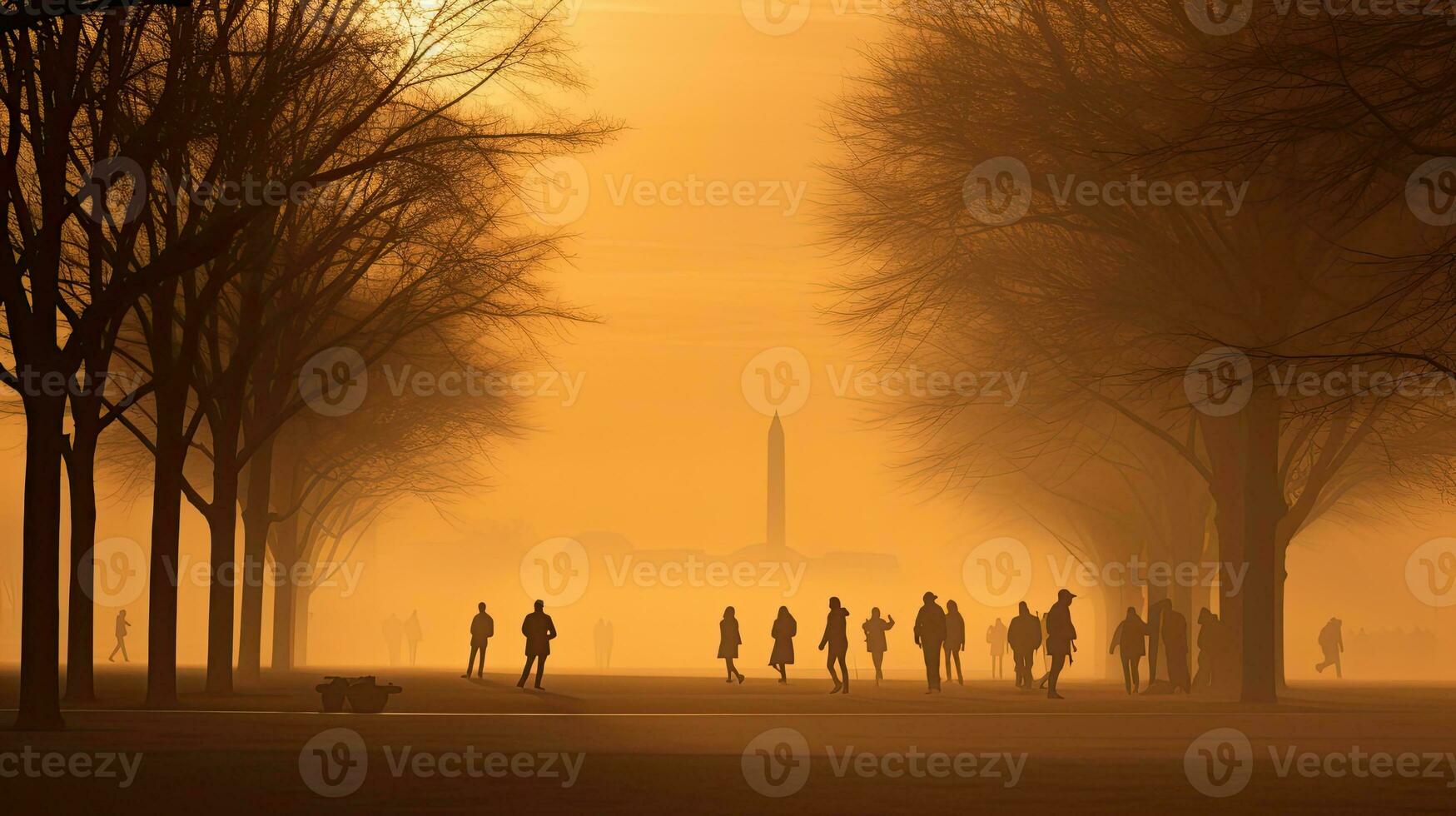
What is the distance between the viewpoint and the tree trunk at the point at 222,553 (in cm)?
3016

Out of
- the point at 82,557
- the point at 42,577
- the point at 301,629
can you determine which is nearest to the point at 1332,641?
the point at 301,629

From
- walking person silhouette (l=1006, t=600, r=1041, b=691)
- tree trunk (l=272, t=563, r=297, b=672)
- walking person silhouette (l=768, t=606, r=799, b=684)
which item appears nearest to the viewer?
walking person silhouette (l=1006, t=600, r=1041, b=691)

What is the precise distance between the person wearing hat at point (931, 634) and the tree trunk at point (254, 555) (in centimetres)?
1229

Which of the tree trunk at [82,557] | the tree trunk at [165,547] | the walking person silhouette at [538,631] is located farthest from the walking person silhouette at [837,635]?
the tree trunk at [82,557]

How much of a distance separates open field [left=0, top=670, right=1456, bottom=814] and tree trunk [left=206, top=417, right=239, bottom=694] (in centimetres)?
85

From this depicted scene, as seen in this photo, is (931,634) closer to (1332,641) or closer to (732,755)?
(732,755)

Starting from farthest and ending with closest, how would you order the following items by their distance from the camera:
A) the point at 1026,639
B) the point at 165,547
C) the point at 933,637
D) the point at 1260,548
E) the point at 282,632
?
the point at 282,632 → the point at 1026,639 → the point at 933,637 → the point at 1260,548 → the point at 165,547

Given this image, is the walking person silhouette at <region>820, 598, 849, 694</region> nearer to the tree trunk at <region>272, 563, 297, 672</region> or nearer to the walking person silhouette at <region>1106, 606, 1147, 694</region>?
the walking person silhouette at <region>1106, 606, 1147, 694</region>

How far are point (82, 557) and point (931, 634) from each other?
15.9m

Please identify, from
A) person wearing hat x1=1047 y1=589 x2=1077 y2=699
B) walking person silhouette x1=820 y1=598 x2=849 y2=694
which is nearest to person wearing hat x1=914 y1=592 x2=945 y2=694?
walking person silhouette x1=820 y1=598 x2=849 y2=694

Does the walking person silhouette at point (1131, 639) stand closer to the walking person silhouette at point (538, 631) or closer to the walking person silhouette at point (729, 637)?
the walking person silhouette at point (729, 637)

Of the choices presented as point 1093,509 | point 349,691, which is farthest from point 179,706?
point 1093,509

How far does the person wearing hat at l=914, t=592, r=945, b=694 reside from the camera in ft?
115

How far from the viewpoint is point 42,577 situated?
20.7 meters
